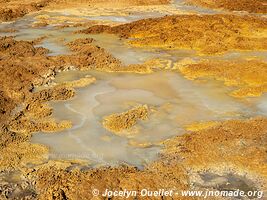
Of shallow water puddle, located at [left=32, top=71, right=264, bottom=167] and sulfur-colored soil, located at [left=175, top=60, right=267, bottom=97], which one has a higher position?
sulfur-colored soil, located at [left=175, top=60, right=267, bottom=97]

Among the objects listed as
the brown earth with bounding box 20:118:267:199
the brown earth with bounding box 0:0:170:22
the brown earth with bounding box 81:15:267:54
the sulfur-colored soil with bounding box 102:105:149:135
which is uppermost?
the brown earth with bounding box 0:0:170:22

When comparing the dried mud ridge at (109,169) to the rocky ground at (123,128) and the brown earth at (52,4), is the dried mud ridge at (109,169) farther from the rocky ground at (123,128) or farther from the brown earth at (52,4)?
the brown earth at (52,4)

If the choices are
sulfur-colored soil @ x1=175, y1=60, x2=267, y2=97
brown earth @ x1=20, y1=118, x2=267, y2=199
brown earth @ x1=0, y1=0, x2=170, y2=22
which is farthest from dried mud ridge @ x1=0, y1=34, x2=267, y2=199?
brown earth @ x1=0, y1=0, x2=170, y2=22

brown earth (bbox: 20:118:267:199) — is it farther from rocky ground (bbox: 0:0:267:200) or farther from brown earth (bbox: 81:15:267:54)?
brown earth (bbox: 81:15:267:54)

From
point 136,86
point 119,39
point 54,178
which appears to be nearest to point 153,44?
point 119,39

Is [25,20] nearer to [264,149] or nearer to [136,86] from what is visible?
[136,86]

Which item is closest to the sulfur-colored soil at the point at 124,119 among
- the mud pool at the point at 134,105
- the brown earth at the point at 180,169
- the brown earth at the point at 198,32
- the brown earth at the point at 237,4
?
A: the mud pool at the point at 134,105
